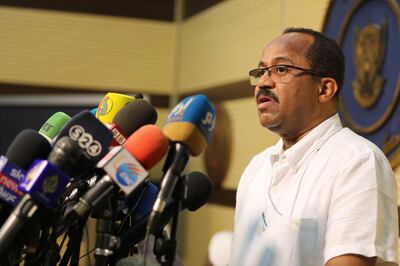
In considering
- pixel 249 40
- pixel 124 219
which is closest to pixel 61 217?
pixel 124 219

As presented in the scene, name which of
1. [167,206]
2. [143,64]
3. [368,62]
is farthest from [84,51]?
[167,206]

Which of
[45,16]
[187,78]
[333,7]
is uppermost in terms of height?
[333,7]

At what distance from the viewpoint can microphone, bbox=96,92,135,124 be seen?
1.89 m

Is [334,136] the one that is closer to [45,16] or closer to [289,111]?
[289,111]

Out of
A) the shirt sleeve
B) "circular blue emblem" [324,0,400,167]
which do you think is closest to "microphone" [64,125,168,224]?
the shirt sleeve

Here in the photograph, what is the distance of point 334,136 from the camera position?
200cm

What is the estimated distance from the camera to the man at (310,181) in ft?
5.75

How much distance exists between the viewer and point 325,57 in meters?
2.09

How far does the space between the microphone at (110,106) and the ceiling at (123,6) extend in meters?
3.64

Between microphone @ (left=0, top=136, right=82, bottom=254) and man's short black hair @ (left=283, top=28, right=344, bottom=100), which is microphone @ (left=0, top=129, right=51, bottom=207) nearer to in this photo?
microphone @ (left=0, top=136, right=82, bottom=254)

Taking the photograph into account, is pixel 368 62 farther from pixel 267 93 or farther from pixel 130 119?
pixel 130 119

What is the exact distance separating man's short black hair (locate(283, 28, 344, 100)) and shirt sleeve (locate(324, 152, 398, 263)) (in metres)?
0.36

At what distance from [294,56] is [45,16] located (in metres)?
3.94

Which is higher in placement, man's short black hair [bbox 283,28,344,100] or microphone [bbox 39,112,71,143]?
man's short black hair [bbox 283,28,344,100]
